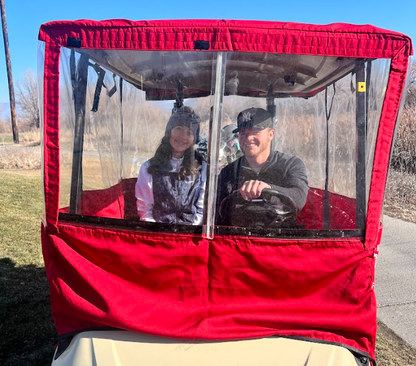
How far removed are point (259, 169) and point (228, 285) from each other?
0.61 meters

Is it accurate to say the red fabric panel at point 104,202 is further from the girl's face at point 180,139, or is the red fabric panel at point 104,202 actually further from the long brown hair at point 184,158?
the girl's face at point 180,139

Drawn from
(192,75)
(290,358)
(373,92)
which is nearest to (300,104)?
(373,92)

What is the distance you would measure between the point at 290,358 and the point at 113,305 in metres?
0.80

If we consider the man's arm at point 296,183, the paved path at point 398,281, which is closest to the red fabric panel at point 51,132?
the man's arm at point 296,183

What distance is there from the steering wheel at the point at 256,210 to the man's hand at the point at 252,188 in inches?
0.9

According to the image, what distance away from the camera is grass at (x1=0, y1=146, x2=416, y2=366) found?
295cm

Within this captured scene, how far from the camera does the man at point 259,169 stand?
→ 1.95m

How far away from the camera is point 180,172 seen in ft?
6.68

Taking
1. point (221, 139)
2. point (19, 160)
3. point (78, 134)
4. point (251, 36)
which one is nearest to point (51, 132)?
point (78, 134)

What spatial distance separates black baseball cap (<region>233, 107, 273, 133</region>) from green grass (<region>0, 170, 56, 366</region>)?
2.22 metres

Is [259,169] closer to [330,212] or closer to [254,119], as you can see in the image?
[254,119]

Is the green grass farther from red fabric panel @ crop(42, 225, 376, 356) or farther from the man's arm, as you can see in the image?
the man's arm

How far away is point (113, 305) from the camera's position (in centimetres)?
174

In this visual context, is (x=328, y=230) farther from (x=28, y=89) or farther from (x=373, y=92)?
(x=28, y=89)
